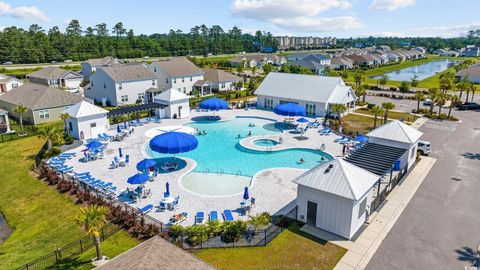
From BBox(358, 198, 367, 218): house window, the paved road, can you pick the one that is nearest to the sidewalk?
the paved road

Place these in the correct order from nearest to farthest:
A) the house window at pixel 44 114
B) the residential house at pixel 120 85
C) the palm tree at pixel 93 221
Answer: the palm tree at pixel 93 221
the house window at pixel 44 114
the residential house at pixel 120 85

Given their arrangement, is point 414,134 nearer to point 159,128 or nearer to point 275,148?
point 275,148

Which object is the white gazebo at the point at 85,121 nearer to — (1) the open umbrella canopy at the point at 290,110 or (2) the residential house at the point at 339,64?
(1) the open umbrella canopy at the point at 290,110

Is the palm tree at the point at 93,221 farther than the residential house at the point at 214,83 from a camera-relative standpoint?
No

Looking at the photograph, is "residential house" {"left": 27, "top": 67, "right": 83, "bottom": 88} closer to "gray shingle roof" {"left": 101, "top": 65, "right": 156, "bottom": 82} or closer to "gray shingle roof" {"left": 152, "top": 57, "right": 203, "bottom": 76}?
"gray shingle roof" {"left": 101, "top": 65, "right": 156, "bottom": 82}

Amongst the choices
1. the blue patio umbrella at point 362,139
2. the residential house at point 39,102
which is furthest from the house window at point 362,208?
Result: the residential house at point 39,102

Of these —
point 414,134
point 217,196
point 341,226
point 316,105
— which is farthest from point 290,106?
point 341,226
